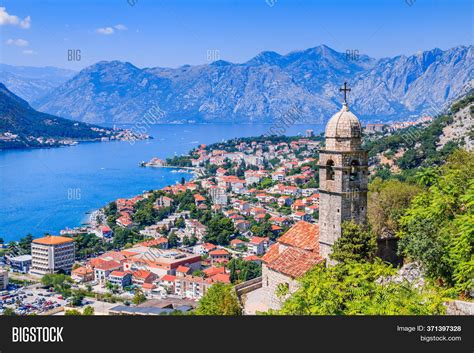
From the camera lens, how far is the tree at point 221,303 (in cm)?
776

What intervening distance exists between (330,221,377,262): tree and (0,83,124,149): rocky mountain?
64.0 meters

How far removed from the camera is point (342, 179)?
7844 millimetres

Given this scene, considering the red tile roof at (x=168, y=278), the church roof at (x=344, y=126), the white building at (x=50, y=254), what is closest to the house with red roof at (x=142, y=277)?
the red tile roof at (x=168, y=278)

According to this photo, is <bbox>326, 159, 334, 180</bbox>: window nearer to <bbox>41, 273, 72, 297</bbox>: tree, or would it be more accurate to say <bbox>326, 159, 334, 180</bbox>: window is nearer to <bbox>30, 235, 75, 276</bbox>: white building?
<bbox>41, 273, 72, 297</bbox>: tree

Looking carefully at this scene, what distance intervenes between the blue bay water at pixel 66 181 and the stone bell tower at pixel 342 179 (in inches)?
1036

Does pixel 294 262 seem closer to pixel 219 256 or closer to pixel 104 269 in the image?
pixel 104 269

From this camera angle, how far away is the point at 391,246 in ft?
27.4

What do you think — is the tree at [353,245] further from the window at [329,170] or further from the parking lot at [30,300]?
the parking lot at [30,300]

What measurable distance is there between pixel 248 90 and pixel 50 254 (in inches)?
3326

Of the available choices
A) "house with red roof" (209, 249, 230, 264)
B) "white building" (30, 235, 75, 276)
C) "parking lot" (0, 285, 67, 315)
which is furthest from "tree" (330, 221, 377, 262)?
"white building" (30, 235, 75, 276)

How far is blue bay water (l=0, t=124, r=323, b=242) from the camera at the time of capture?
113 ft

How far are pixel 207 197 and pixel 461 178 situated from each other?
1255 inches
